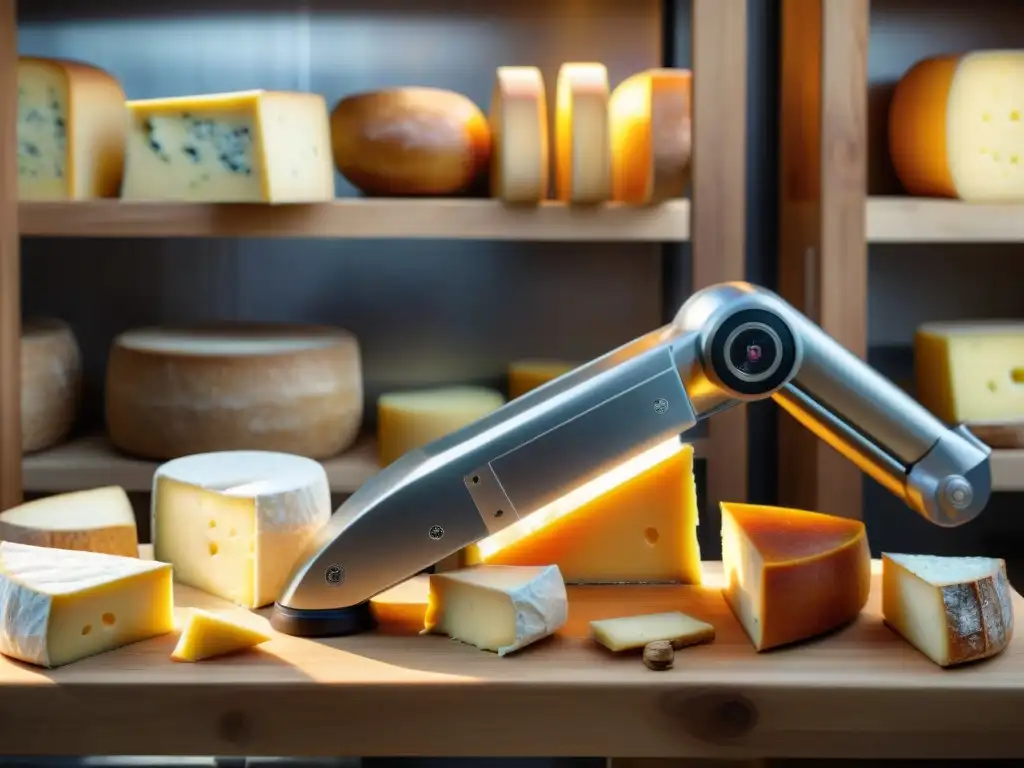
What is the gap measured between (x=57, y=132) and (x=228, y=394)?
408mm

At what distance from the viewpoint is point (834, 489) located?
5.34 ft

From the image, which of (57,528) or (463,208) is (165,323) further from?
(57,528)

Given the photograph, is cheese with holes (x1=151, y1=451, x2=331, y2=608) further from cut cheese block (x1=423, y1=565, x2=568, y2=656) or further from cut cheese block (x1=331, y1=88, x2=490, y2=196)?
cut cheese block (x1=331, y1=88, x2=490, y2=196)

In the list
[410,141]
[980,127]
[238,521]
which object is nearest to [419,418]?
[410,141]

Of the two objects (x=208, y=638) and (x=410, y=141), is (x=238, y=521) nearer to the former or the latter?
(x=208, y=638)

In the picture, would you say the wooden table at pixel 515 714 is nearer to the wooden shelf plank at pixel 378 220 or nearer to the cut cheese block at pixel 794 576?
the cut cheese block at pixel 794 576

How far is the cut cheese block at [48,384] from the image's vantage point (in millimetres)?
1638

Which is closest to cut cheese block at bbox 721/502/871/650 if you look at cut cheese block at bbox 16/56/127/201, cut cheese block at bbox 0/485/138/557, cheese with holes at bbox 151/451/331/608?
cheese with holes at bbox 151/451/331/608

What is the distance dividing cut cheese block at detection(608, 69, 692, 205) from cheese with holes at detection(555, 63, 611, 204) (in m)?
0.04

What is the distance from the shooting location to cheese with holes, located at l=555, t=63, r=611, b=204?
148 cm

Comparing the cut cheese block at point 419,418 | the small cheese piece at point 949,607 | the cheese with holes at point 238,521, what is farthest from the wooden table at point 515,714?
the cut cheese block at point 419,418

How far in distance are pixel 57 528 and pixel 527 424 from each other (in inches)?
17.2

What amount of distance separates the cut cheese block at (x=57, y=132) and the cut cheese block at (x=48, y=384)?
0.19 metres

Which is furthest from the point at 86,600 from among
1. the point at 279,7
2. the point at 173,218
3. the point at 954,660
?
the point at 279,7
